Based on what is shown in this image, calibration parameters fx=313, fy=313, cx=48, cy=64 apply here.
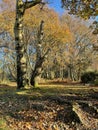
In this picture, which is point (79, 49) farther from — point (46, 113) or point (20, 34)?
point (46, 113)

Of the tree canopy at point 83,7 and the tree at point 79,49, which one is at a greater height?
the tree at point 79,49

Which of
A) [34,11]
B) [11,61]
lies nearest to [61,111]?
[34,11]

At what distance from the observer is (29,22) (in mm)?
42844

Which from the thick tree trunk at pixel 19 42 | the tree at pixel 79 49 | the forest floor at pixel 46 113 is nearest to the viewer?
the forest floor at pixel 46 113

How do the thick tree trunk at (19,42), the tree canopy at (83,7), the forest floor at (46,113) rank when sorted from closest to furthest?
the forest floor at (46,113) → the tree canopy at (83,7) → the thick tree trunk at (19,42)

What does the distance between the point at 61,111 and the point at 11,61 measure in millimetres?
43392

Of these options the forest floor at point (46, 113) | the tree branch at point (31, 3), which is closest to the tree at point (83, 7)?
the tree branch at point (31, 3)

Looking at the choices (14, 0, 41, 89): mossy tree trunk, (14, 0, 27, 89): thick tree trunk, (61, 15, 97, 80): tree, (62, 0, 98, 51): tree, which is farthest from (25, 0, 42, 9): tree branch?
(61, 15, 97, 80): tree

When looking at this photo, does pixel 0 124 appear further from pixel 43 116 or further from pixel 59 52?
pixel 59 52

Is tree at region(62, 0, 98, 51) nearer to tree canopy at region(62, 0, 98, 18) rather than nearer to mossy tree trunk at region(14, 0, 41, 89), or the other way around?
tree canopy at region(62, 0, 98, 18)

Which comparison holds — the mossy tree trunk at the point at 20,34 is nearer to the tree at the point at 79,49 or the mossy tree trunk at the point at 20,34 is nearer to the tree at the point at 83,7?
the tree at the point at 83,7

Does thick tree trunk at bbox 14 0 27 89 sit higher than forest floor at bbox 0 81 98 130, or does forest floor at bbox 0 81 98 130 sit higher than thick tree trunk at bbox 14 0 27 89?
thick tree trunk at bbox 14 0 27 89

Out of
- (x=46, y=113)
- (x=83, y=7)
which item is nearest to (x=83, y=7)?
(x=83, y=7)

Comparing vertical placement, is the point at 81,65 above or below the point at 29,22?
below
